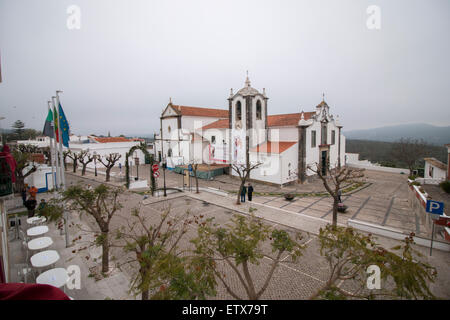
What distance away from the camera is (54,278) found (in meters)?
7.01

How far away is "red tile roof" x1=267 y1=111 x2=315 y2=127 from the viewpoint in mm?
26413

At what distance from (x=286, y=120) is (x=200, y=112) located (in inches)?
689

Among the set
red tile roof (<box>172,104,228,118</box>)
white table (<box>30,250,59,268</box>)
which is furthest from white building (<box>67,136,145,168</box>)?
white table (<box>30,250,59,268</box>)

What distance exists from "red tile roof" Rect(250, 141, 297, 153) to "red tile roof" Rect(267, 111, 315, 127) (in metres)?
2.18

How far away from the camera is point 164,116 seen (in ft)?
128

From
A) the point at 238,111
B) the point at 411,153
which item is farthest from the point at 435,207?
the point at 411,153

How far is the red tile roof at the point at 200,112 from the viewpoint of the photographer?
3744 centimetres

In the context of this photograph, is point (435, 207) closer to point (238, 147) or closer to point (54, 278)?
point (54, 278)

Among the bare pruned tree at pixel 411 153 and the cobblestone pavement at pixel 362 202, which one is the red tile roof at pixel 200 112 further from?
the bare pruned tree at pixel 411 153

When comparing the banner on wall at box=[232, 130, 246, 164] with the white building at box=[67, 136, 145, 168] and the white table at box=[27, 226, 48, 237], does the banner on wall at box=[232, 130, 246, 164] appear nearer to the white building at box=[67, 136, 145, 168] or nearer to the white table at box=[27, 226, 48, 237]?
the white table at box=[27, 226, 48, 237]

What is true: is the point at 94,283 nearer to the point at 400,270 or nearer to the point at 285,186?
the point at 400,270

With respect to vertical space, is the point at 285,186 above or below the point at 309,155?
below
